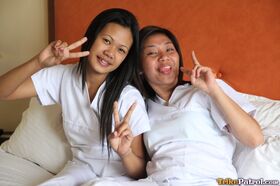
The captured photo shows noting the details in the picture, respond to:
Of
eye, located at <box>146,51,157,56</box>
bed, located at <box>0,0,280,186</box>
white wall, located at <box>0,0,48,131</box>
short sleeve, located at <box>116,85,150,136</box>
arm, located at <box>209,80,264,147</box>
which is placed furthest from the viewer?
white wall, located at <box>0,0,48,131</box>

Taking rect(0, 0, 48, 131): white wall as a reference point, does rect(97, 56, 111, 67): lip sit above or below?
below

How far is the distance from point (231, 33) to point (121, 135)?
0.88 meters


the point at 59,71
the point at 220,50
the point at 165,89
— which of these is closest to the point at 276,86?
the point at 220,50

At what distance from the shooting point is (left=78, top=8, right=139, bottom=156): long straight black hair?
1240mm

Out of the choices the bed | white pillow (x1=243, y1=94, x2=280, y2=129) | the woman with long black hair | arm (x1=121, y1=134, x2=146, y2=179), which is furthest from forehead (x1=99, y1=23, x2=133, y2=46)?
white pillow (x1=243, y1=94, x2=280, y2=129)

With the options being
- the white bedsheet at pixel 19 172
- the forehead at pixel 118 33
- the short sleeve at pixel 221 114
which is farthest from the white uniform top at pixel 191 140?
the white bedsheet at pixel 19 172

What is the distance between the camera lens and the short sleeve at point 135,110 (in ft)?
3.93

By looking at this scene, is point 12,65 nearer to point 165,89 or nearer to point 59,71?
point 59,71

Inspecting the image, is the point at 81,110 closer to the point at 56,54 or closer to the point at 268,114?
the point at 56,54

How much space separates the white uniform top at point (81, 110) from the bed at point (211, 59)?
0.76 ft

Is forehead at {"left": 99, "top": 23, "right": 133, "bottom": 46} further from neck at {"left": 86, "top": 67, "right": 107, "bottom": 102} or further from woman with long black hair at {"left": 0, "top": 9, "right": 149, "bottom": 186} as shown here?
neck at {"left": 86, "top": 67, "right": 107, "bottom": 102}

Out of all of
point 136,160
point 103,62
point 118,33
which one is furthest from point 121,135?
point 118,33

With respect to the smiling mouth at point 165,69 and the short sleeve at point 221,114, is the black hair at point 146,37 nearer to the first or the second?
the smiling mouth at point 165,69

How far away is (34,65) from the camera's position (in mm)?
1171
